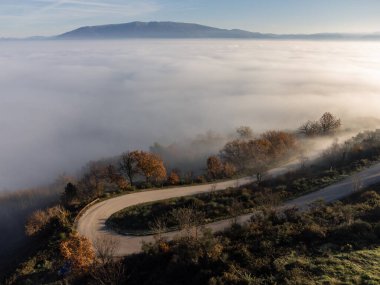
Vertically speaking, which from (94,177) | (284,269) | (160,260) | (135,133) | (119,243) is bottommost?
(135,133)

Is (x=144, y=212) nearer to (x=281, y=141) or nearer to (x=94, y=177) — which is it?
(x=94, y=177)

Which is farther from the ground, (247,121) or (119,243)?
(119,243)

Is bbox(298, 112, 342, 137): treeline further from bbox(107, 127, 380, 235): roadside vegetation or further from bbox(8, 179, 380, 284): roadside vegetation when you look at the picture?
bbox(8, 179, 380, 284): roadside vegetation

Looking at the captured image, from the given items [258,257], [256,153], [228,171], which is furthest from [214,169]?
[258,257]

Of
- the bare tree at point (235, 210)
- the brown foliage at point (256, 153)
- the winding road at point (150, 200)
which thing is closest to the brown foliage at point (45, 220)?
the winding road at point (150, 200)

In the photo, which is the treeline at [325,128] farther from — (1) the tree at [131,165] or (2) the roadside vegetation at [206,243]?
(1) the tree at [131,165]

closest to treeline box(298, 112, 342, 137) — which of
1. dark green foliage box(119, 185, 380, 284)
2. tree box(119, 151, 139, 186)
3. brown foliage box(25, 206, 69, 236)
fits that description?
tree box(119, 151, 139, 186)

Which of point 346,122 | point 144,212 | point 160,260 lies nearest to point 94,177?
point 144,212
